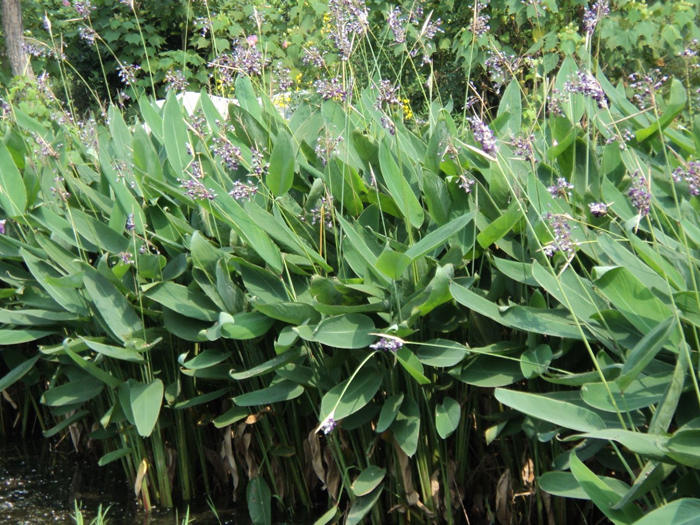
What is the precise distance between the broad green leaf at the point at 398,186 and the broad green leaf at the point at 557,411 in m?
0.65

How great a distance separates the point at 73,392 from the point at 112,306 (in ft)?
1.21

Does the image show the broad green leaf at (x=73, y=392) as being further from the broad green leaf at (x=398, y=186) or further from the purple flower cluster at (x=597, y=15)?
the purple flower cluster at (x=597, y=15)

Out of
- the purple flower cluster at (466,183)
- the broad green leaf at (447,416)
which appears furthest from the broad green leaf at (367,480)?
the purple flower cluster at (466,183)

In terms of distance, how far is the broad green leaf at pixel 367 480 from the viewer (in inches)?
88.1

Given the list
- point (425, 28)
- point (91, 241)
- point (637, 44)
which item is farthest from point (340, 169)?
point (637, 44)

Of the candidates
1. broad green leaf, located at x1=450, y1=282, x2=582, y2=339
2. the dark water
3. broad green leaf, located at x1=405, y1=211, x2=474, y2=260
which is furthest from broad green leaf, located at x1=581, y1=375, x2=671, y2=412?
the dark water

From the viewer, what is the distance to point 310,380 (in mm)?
2311

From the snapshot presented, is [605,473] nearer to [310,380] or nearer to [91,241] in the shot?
[310,380]

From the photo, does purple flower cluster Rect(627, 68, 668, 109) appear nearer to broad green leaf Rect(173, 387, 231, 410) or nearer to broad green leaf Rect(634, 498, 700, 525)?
broad green leaf Rect(634, 498, 700, 525)

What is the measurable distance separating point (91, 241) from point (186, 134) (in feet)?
1.66

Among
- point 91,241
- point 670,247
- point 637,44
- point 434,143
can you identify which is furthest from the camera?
point 637,44

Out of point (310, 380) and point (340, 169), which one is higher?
point (340, 169)

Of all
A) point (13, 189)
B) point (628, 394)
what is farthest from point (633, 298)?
point (13, 189)

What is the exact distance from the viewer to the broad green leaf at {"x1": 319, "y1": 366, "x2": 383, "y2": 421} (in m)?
2.11
